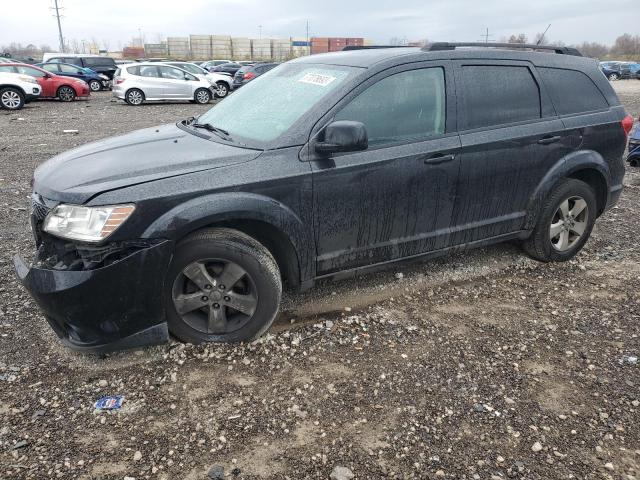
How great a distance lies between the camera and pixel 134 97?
18344mm

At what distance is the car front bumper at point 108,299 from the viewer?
273 cm

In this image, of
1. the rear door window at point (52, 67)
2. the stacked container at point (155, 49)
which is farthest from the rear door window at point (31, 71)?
the stacked container at point (155, 49)

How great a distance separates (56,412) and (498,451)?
2.27m

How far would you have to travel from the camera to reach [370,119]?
341 cm

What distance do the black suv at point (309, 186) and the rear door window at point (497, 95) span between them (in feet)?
0.05

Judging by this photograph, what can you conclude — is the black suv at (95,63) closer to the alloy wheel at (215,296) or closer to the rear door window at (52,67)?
the rear door window at (52,67)

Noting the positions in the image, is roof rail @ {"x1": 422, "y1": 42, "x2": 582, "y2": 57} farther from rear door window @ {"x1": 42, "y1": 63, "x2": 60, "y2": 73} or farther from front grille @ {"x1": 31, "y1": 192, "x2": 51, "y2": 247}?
rear door window @ {"x1": 42, "y1": 63, "x2": 60, "y2": 73}

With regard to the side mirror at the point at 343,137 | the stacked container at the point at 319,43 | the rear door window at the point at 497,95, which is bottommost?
the side mirror at the point at 343,137

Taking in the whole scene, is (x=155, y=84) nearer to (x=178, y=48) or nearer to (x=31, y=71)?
(x=31, y=71)

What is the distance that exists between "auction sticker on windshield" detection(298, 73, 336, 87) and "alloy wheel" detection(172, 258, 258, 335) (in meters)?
1.42

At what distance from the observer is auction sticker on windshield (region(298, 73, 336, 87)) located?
3.49 m

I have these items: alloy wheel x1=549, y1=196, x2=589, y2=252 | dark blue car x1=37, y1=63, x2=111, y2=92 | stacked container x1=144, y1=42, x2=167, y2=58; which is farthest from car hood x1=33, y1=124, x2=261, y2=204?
stacked container x1=144, y1=42, x2=167, y2=58

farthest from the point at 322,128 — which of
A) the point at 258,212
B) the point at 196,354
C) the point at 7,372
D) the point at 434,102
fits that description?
the point at 7,372

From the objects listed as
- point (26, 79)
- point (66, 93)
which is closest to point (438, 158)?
point (26, 79)
